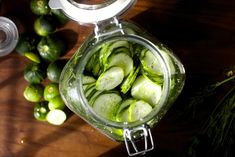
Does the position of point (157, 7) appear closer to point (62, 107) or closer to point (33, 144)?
point (62, 107)

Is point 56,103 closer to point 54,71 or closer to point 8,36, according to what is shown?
point 54,71

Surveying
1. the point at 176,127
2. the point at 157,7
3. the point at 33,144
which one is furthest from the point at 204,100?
the point at 33,144

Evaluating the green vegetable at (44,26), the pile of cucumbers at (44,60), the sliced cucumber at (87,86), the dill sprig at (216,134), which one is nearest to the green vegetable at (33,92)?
the pile of cucumbers at (44,60)

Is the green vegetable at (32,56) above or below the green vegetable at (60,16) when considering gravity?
below

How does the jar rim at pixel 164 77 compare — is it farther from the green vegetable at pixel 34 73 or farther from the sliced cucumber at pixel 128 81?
the green vegetable at pixel 34 73

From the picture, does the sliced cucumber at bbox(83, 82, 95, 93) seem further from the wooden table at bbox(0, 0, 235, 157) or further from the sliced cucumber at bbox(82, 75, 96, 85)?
the wooden table at bbox(0, 0, 235, 157)
